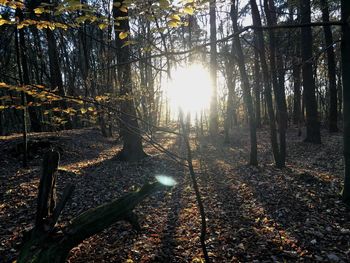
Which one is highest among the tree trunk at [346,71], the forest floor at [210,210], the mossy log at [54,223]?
the tree trunk at [346,71]

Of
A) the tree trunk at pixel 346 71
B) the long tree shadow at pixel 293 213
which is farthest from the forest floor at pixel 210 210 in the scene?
the tree trunk at pixel 346 71

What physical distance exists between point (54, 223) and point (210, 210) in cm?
365

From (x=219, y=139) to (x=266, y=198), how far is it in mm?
12130

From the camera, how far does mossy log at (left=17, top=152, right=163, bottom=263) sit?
3.87 m

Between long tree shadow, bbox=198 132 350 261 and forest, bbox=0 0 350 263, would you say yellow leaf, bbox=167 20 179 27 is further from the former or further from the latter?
long tree shadow, bbox=198 132 350 261

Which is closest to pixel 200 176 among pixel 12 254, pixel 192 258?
pixel 192 258

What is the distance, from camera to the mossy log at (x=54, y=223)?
12.7ft

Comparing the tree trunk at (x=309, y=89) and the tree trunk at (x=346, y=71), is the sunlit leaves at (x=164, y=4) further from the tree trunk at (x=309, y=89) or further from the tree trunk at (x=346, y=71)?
the tree trunk at (x=309, y=89)

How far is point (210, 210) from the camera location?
6688 mm

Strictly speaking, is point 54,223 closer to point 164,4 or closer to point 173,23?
point 173,23

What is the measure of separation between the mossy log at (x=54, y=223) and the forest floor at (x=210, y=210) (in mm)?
860

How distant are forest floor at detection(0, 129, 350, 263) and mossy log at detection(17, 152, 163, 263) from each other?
0.86 meters

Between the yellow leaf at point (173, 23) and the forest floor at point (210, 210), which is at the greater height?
the yellow leaf at point (173, 23)

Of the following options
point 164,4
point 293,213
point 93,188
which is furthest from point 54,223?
point 293,213
